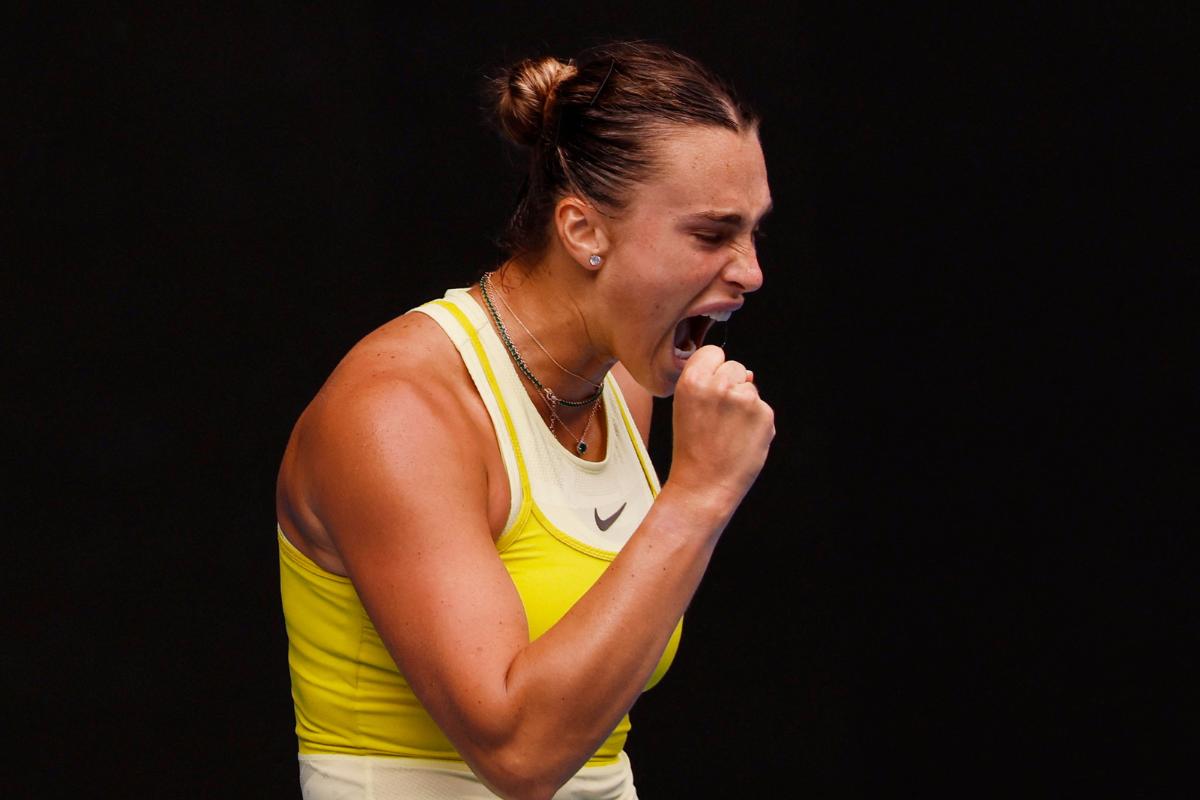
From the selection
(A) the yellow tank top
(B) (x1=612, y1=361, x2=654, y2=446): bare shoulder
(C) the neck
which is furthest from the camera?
(B) (x1=612, y1=361, x2=654, y2=446): bare shoulder

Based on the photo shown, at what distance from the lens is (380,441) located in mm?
1474

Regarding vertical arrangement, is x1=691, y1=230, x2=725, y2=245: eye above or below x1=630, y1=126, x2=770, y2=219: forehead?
below

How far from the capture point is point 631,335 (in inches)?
65.7

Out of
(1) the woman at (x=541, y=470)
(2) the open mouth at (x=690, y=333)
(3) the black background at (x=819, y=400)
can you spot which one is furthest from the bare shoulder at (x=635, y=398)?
(3) the black background at (x=819, y=400)

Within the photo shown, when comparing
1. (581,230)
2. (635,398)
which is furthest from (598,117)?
(635,398)

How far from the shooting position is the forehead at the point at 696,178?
161cm

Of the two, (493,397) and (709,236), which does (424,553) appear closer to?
(493,397)

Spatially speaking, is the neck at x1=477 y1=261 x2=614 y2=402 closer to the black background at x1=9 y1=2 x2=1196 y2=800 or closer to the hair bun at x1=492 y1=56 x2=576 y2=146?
the hair bun at x1=492 y1=56 x2=576 y2=146

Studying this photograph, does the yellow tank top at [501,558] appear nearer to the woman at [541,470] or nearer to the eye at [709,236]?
the woman at [541,470]

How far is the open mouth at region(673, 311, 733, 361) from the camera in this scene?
169 centimetres

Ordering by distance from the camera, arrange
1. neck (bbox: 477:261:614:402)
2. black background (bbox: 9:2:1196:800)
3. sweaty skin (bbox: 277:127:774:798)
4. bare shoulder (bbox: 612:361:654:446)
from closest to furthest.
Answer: sweaty skin (bbox: 277:127:774:798) < neck (bbox: 477:261:614:402) < bare shoulder (bbox: 612:361:654:446) < black background (bbox: 9:2:1196:800)

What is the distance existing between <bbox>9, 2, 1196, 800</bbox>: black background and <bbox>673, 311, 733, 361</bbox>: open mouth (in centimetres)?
76

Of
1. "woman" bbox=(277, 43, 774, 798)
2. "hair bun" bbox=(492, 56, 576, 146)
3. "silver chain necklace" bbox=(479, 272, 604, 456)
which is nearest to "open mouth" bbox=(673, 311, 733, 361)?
"woman" bbox=(277, 43, 774, 798)

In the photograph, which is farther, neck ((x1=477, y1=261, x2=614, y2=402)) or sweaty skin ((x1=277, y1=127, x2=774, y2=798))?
neck ((x1=477, y1=261, x2=614, y2=402))
